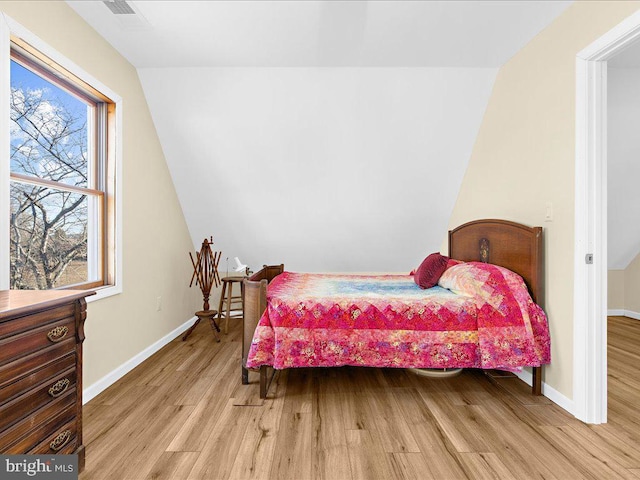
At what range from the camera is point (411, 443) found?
1.86 metres

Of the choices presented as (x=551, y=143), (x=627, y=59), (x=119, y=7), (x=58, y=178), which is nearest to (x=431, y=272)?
(x=551, y=143)

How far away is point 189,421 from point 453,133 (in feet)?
11.1

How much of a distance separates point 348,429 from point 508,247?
1852 mm

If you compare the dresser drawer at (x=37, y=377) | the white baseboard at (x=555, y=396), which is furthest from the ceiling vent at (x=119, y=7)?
the white baseboard at (x=555, y=396)

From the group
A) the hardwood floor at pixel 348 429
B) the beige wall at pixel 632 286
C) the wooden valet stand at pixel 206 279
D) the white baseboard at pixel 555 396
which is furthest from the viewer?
the beige wall at pixel 632 286

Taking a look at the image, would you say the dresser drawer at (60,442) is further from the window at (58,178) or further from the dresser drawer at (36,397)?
the window at (58,178)

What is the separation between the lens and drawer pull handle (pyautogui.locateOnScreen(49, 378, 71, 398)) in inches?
55.8

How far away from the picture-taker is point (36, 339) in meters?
1.33

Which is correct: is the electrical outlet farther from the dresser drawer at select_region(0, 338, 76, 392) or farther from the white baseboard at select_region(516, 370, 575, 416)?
the dresser drawer at select_region(0, 338, 76, 392)

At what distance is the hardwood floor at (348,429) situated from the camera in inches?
65.5

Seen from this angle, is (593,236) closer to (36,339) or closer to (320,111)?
(320,111)

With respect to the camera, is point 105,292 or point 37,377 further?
point 105,292

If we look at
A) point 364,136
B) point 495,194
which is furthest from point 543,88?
point 364,136

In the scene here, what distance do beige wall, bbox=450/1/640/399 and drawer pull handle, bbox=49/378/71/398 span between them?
111 inches
